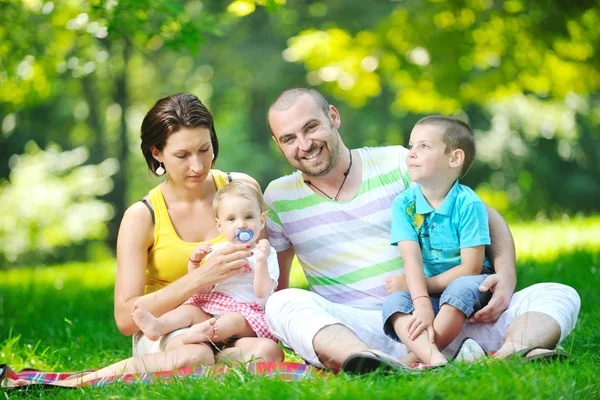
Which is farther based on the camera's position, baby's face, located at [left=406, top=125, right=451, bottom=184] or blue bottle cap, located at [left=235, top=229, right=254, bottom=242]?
blue bottle cap, located at [left=235, top=229, right=254, bottom=242]

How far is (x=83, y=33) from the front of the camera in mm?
6930

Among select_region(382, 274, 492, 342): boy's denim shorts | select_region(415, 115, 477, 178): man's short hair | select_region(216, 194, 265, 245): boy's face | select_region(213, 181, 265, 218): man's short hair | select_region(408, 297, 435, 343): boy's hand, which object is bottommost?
select_region(408, 297, 435, 343): boy's hand

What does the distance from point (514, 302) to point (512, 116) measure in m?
17.1

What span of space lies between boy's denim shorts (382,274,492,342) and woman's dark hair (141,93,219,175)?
1.25 metres

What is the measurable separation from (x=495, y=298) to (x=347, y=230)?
0.85 m

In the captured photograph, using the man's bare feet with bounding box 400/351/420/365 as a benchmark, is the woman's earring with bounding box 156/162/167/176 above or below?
above

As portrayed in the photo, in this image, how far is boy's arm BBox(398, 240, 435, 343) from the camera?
11.4 ft

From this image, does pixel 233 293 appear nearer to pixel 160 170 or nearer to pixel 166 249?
pixel 166 249

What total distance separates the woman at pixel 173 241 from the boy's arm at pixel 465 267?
850mm

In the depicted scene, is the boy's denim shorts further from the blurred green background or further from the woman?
the blurred green background

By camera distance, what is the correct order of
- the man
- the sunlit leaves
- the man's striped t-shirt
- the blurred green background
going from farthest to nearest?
1. the sunlit leaves
2. the blurred green background
3. the man's striped t-shirt
4. the man

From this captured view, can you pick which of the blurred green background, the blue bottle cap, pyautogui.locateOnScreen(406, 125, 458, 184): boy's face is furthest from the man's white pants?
the blurred green background

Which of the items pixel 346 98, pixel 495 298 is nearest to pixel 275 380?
pixel 495 298

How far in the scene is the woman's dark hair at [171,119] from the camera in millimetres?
3984
